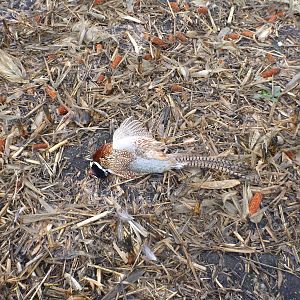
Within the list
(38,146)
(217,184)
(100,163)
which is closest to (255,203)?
(217,184)

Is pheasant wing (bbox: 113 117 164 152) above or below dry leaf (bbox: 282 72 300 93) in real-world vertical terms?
below

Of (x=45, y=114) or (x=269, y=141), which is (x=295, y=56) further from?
(x=45, y=114)

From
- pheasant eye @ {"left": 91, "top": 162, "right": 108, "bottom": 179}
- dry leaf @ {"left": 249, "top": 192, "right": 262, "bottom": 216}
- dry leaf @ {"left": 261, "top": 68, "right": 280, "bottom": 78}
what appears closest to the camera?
dry leaf @ {"left": 249, "top": 192, "right": 262, "bottom": 216}

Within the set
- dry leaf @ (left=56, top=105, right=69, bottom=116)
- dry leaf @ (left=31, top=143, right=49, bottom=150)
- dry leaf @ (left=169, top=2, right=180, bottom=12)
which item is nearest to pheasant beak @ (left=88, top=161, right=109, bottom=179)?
dry leaf @ (left=31, top=143, right=49, bottom=150)

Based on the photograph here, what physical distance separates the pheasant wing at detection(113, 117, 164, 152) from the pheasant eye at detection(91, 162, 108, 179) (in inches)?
4.7

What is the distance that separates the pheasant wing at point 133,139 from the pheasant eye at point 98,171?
0.12m

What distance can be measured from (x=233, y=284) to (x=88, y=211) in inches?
27.1

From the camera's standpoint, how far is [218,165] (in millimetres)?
2395

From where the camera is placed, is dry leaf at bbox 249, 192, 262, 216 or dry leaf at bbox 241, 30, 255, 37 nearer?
dry leaf at bbox 249, 192, 262, 216

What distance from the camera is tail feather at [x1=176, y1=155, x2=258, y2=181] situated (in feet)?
7.85

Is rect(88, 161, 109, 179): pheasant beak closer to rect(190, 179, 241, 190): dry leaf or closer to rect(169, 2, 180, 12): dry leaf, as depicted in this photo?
rect(190, 179, 241, 190): dry leaf

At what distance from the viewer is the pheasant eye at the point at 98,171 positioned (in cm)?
241

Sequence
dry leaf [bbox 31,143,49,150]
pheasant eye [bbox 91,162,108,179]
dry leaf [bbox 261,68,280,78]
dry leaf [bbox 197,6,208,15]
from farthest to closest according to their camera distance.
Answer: dry leaf [bbox 197,6,208,15], dry leaf [bbox 261,68,280,78], dry leaf [bbox 31,143,49,150], pheasant eye [bbox 91,162,108,179]

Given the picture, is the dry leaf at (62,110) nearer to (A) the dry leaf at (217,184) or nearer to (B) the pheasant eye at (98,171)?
(B) the pheasant eye at (98,171)
